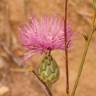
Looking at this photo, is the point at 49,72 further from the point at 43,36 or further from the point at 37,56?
the point at 37,56

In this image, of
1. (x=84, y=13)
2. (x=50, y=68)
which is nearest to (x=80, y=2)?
(x=84, y=13)

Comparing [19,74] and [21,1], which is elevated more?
[21,1]

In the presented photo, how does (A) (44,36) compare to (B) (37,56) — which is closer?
(A) (44,36)

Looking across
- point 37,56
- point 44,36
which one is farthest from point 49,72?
point 37,56

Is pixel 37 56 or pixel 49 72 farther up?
pixel 49 72

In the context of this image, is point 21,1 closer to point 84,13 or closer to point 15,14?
point 15,14

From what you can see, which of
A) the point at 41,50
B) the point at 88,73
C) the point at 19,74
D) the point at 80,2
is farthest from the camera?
the point at 80,2

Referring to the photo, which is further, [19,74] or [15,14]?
[15,14]

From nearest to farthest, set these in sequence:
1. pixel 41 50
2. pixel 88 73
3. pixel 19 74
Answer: pixel 41 50 < pixel 88 73 < pixel 19 74
